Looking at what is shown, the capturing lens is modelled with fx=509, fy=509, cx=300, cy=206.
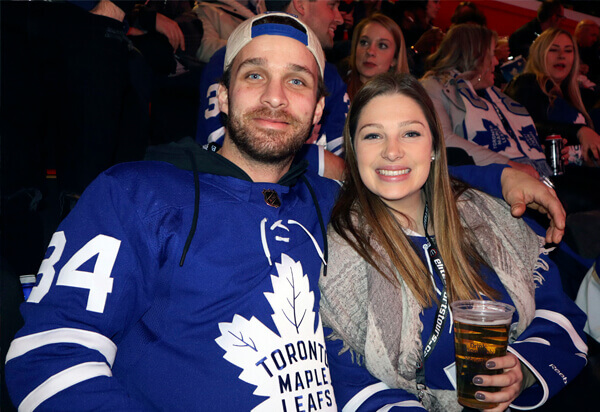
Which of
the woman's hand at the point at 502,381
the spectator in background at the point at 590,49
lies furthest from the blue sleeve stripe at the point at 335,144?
the spectator in background at the point at 590,49

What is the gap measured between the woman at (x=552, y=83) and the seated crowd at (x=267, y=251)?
82.6 inches

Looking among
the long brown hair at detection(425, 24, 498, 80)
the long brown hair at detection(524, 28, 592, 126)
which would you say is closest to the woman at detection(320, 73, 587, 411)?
the long brown hair at detection(425, 24, 498, 80)

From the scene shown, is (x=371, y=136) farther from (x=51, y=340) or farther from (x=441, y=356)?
(x=51, y=340)

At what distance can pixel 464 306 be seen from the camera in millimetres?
1423

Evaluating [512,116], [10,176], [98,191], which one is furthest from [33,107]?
[512,116]

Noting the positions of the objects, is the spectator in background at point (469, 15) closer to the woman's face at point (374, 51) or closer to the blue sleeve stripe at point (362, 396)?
the woman's face at point (374, 51)

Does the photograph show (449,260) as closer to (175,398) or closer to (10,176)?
(175,398)

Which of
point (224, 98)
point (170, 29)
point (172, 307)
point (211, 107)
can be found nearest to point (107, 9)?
point (211, 107)

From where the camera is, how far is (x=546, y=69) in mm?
4410

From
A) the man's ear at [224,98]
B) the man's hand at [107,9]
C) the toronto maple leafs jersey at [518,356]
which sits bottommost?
the toronto maple leafs jersey at [518,356]

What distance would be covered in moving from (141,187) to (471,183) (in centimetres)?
130

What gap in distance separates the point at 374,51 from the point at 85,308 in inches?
120

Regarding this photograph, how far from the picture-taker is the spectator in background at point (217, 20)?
351cm

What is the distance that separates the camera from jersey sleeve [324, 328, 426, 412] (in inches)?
58.0
